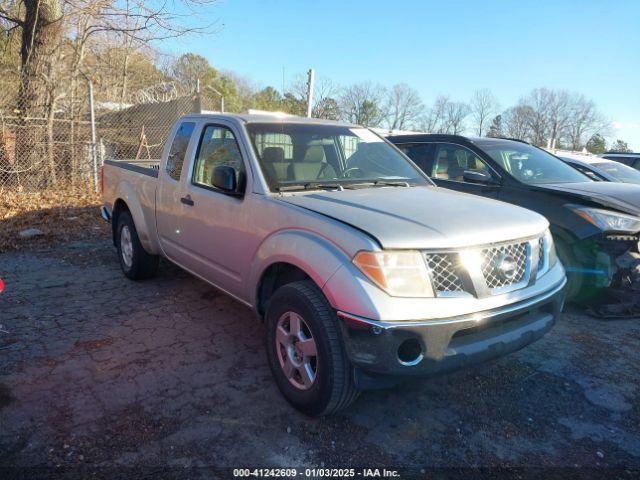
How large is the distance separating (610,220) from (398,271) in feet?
10.0

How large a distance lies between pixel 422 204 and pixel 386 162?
112 centimetres

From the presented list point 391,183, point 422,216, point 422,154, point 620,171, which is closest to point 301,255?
point 422,216

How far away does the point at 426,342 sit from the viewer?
8.00ft

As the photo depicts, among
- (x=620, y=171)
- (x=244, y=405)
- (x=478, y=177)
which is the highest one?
(x=620, y=171)

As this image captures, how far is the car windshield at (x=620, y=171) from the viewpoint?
9.08 metres

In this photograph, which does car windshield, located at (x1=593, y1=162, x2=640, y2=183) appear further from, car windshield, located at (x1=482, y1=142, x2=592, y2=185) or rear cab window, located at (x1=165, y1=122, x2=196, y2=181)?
rear cab window, located at (x1=165, y1=122, x2=196, y2=181)

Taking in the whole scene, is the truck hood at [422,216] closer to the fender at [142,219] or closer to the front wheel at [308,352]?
the front wheel at [308,352]

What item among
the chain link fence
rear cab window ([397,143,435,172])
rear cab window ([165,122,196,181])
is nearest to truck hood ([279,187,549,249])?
rear cab window ([165,122,196,181])

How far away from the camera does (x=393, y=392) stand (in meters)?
3.24

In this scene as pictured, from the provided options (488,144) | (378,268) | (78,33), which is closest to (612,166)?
(488,144)

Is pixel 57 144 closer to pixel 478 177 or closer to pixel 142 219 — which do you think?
pixel 142 219

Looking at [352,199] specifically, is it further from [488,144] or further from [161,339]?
[488,144]

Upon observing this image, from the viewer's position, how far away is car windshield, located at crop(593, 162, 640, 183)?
9.08 m

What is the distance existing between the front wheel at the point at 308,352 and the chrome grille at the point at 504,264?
0.93 meters
